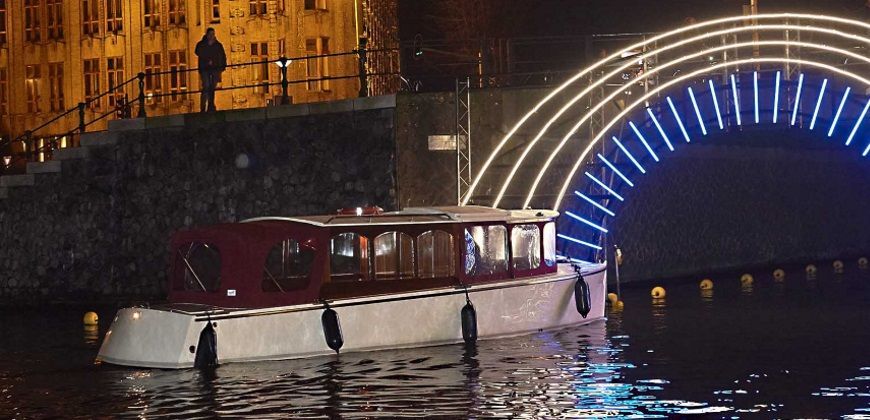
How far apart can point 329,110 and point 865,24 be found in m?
10.4

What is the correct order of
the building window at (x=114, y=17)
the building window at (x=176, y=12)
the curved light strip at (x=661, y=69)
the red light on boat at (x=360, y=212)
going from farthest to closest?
the building window at (x=114, y=17) < the building window at (x=176, y=12) < the curved light strip at (x=661, y=69) < the red light on boat at (x=360, y=212)

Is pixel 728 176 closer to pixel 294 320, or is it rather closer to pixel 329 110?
pixel 329 110

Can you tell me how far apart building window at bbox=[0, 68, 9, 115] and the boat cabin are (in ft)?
105

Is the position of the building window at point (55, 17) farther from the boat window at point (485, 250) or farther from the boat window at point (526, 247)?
the boat window at point (485, 250)

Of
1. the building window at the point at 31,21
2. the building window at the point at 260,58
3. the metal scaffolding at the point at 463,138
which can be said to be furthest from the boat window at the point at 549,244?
the building window at the point at 31,21

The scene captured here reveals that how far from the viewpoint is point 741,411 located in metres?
15.4

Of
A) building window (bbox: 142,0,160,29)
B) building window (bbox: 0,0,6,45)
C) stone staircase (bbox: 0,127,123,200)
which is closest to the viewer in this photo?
stone staircase (bbox: 0,127,123,200)

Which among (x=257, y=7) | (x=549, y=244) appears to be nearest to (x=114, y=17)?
(x=257, y=7)

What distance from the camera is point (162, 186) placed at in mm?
31500

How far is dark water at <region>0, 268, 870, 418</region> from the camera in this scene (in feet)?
52.4

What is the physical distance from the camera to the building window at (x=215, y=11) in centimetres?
4850

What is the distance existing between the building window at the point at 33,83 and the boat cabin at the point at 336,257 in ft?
102

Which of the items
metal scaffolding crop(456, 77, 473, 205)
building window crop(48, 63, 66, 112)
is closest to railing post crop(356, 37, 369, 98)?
metal scaffolding crop(456, 77, 473, 205)

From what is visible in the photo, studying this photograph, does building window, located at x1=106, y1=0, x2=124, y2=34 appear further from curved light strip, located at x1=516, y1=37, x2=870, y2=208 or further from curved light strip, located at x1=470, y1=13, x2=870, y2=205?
curved light strip, located at x1=516, y1=37, x2=870, y2=208
